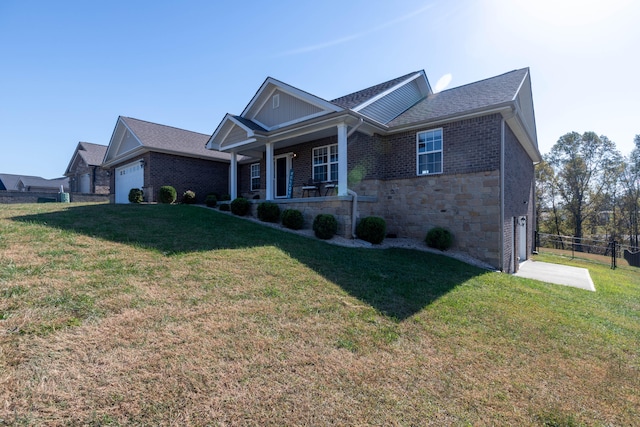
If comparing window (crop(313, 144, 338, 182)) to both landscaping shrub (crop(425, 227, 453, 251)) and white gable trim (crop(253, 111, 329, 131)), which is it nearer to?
white gable trim (crop(253, 111, 329, 131))

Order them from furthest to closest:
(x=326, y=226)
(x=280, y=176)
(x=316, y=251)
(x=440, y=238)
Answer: (x=280, y=176), (x=440, y=238), (x=326, y=226), (x=316, y=251)

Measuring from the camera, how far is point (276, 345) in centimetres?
347

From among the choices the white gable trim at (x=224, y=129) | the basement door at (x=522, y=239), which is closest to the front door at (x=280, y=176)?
the white gable trim at (x=224, y=129)

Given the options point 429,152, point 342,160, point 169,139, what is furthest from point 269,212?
point 169,139

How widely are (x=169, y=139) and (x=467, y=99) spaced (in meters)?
16.1

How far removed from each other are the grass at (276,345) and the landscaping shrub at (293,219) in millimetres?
4024

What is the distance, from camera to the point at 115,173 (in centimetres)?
2086

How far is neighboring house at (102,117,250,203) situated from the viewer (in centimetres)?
1667

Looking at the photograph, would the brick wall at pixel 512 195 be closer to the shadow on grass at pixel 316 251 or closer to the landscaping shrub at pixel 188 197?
the shadow on grass at pixel 316 251

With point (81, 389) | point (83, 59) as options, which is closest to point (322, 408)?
point (81, 389)

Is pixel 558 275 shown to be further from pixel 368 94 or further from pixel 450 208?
pixel 368 94

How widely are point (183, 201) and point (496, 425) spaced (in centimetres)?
1733

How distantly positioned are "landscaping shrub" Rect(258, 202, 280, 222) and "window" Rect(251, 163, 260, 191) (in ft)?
20.3

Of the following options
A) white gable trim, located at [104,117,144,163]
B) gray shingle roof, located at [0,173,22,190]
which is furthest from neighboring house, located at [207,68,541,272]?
gray shingle roof, located at [0,173,22,190]
